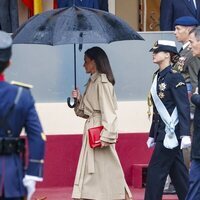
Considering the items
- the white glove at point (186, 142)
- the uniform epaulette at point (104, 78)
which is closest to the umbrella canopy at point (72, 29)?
the uniform epaulette at point (104, 78)

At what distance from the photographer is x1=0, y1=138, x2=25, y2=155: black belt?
634cm

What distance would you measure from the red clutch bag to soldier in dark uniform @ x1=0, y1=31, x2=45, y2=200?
2931mm

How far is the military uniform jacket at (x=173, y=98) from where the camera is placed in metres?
9.07

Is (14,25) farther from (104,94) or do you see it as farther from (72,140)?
(104,94)

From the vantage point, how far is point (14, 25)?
452 inches

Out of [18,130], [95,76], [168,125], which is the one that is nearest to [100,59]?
[95,76]

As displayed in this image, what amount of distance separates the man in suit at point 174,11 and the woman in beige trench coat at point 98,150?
7.62 feet

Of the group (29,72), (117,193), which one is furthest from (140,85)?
(117,193)

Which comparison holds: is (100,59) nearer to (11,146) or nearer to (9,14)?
(9,14)

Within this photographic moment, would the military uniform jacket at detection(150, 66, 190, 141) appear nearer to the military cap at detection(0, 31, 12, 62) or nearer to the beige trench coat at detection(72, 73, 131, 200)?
the beige trench coat at detection(72, 73, 131, 200)

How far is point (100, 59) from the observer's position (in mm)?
A: 9438

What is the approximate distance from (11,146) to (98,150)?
3.22 metres

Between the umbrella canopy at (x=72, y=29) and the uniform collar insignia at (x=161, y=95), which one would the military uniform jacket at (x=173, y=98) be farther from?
the umbrella canopy at (x=72, y=29)

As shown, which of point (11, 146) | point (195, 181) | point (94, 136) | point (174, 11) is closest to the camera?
point (11, 146)
